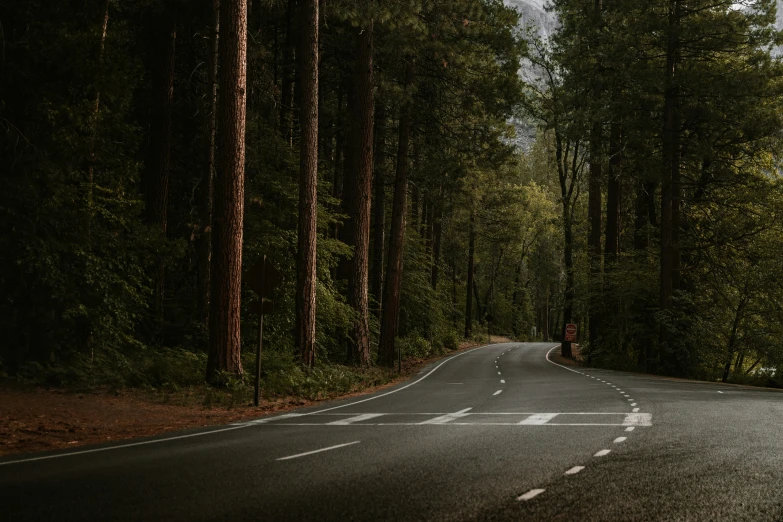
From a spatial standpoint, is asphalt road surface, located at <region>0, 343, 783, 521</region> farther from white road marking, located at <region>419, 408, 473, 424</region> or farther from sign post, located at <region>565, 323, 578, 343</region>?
sign post, located at <region>565, 323, 578, 343</region>

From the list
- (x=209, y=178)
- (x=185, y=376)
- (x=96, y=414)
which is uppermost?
Answer: (x=209, y=178)

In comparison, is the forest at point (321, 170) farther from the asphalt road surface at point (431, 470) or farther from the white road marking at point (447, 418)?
the asphalt road surface at point (431, 470)

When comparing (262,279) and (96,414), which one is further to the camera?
(262,279)

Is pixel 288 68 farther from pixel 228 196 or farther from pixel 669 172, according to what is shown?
pixel 669 172

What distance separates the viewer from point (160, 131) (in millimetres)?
23172

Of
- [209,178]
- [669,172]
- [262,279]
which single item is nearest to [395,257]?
[209,178]

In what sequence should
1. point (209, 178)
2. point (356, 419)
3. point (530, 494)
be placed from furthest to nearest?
point (209, 178), point (356, 419), point (530, 494)

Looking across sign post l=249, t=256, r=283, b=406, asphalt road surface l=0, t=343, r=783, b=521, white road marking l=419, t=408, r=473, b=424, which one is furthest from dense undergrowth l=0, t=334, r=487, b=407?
white road marking l=419, t=408, r=473, b=424

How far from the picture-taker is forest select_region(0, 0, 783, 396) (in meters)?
17.0

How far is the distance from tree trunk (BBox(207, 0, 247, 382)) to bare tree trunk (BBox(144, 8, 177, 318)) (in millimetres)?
6456

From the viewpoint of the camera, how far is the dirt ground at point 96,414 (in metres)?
11.3

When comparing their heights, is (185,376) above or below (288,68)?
below

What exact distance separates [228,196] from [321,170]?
538 inches

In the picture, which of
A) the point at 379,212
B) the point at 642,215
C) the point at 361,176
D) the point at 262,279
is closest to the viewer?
the point at 262,279
